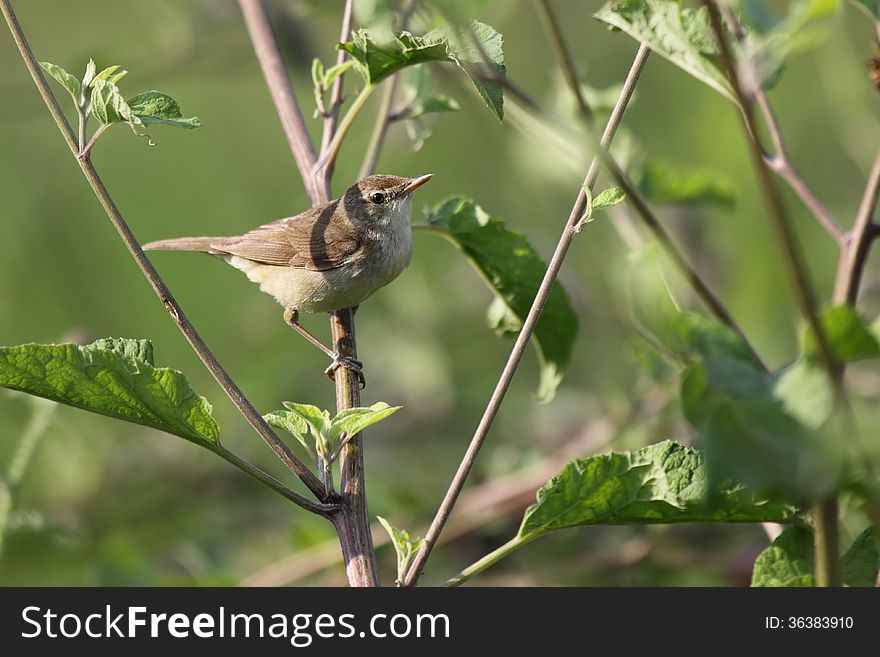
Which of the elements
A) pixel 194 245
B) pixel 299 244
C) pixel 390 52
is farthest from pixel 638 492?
pixel 194 245

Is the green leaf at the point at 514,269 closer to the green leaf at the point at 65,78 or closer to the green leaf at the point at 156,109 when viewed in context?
the green leaf at the point at 156,109

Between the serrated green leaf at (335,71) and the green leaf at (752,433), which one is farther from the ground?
the serrated green leaf at (335,71)

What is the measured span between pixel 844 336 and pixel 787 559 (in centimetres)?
72

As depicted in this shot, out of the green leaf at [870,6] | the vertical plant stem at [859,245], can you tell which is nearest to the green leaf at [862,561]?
the vertical plant stem at [859,245]

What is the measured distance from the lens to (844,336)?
118 centimetres

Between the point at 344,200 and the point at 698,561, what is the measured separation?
5.52 feet

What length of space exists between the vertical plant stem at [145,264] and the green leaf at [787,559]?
2.69ft

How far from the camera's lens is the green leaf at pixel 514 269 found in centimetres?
215

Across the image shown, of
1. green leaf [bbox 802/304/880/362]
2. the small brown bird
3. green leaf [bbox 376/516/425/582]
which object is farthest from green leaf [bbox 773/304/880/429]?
the small brown bird

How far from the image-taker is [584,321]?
4410 millimetres

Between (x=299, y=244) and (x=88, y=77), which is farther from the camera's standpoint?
(x=299, y=244)

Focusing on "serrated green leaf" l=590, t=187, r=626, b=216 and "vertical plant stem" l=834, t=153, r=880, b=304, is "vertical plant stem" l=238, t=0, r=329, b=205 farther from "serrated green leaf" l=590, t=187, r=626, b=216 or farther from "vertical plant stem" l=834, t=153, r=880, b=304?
"vertical plant stem" l=834, t=153, r=880, b=304

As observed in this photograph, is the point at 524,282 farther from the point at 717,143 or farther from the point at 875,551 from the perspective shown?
the point at 717,143

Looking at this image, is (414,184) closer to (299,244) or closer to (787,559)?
(299,244)
